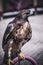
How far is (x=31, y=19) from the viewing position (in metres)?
1.75

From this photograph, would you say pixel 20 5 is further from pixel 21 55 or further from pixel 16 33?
pixel 21 55

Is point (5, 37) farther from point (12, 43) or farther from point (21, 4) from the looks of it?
point (21, 4)

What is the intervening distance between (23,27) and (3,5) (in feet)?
0.77

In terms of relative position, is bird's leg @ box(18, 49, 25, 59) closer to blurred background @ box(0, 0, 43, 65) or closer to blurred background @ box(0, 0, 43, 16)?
blurred background @ box(0, 0, 43, 65)

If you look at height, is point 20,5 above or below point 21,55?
above

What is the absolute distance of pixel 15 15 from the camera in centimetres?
173

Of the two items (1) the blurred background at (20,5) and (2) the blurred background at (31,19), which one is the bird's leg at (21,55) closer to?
(2) the blurred background at (31,19)

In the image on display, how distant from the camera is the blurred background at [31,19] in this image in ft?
5.69

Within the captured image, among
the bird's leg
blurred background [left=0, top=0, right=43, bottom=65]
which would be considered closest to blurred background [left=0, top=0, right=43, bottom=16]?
blurred background [left=0, top=0, right=43, bottom=65]

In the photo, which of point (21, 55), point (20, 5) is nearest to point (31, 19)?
point (20, 5)

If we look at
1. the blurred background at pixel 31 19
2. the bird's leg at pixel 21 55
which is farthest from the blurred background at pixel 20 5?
the bird's leg at pixel 21 55

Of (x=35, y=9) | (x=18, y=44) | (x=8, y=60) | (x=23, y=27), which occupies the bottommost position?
(x=8, y=60)

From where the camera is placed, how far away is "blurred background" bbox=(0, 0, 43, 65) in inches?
68.2

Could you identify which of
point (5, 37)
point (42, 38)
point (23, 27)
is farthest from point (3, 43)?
point (42, 38)
